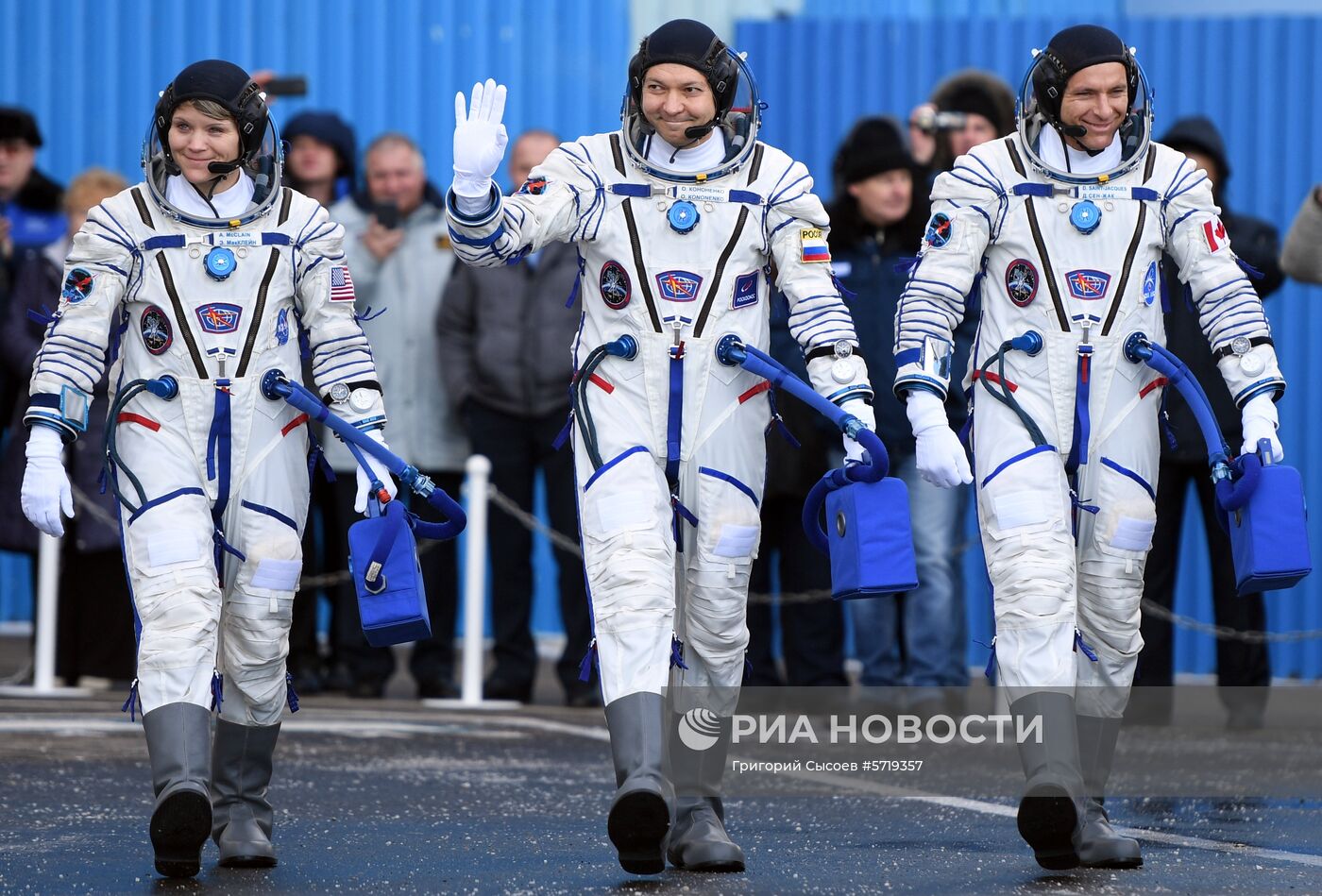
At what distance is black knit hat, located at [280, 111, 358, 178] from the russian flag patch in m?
5.26

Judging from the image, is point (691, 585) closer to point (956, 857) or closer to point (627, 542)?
point (627, 542)

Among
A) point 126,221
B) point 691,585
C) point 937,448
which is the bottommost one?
point 691,585

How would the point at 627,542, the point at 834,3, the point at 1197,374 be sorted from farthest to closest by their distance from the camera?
the point at 834,3, the point at 1197,374, the point at 627,542

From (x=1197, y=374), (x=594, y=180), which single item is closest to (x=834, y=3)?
(x=1197, y=374)

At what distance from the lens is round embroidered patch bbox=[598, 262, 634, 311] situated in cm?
601

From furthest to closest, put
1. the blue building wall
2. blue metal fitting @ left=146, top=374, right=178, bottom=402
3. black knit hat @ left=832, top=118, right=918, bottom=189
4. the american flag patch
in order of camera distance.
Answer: the blue building wall → black knit hat @ left=832, top=118, right=918, bottom=189 → the american flag patch → blue metal fitting @ left=146, top=374, right=178, bottom=402

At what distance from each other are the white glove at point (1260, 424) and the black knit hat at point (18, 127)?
7290mm

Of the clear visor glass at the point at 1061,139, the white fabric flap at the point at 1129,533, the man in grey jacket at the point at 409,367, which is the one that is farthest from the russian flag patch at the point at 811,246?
the man in grey jacket at the point at 409,367

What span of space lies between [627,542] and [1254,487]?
1.67 meters

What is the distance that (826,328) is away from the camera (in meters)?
6.04

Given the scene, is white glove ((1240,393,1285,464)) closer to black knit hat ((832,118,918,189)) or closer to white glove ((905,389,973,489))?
white glove ((905,389,973,489))

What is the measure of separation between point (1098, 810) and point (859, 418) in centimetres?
123

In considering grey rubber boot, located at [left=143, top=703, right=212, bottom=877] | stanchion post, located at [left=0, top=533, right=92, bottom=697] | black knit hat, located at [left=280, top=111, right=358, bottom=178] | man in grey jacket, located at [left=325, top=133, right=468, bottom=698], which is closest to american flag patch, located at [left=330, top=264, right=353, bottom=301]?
grey rubber boot, located at [left=143, top=703, right=212, bottom=877]

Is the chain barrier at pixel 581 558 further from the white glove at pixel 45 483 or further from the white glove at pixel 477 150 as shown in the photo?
the white glove at pixel 477 150
